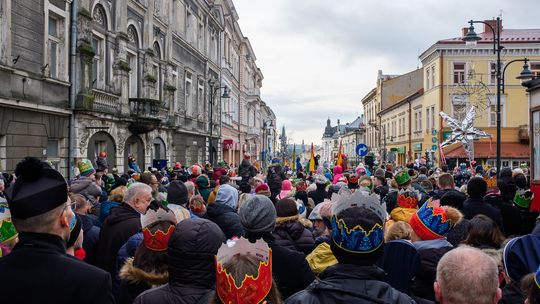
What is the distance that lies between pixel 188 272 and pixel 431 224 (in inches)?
91.5

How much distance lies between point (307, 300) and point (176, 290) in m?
0.91

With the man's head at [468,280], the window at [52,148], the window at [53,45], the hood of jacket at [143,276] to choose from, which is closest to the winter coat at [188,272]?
the hood of jacket at [143,276]

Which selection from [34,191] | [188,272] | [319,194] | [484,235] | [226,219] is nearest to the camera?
[34,191]

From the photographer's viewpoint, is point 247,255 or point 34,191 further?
point 247,255

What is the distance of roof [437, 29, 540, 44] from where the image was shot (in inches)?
1798

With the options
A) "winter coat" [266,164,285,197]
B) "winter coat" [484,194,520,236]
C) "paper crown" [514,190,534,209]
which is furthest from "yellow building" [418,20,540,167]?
"winter coat" [484,194,520,236]

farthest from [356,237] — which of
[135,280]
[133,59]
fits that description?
[133,59]

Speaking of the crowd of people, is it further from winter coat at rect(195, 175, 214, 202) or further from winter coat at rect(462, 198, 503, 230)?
winter coat at rect(195, 175, 214, 202)

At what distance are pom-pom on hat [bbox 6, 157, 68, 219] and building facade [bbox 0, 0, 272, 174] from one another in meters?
11.9

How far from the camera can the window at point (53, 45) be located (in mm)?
16477

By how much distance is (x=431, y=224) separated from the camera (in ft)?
15.2

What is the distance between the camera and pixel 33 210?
8.36 feet

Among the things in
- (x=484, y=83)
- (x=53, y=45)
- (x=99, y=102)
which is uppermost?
(x=484, y=83)

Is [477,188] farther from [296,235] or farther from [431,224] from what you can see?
[296,235]
